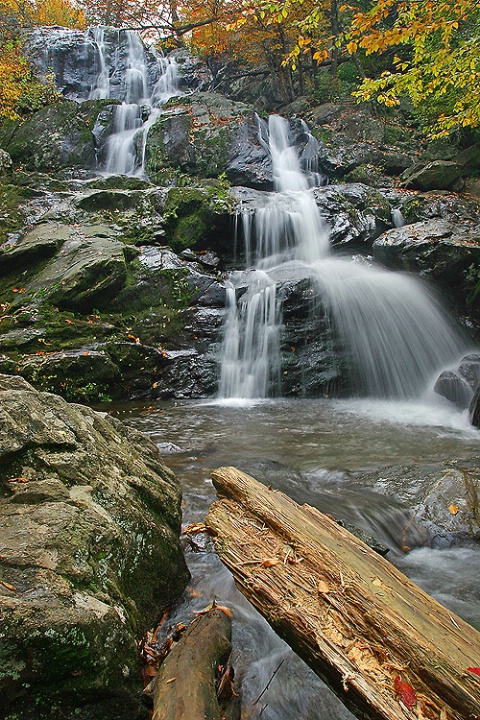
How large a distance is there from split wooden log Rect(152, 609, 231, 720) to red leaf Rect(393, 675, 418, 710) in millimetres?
660

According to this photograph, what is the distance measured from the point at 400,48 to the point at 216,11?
27.5ft

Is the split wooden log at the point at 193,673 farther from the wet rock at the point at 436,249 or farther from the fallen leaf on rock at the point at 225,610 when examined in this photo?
the wet rock at the point at 436,249

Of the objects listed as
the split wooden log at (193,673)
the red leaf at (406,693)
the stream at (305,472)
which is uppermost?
the red leaf at (406,693)

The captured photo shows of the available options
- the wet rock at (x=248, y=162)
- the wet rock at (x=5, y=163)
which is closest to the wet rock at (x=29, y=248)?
the wet rock at (x=5, y=163)

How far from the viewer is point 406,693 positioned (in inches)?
54.3

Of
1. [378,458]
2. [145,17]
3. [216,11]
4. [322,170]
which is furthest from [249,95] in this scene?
[378,458]

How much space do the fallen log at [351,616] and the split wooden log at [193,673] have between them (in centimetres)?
31

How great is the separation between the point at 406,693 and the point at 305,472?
3.51 metres

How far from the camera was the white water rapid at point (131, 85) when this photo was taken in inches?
630

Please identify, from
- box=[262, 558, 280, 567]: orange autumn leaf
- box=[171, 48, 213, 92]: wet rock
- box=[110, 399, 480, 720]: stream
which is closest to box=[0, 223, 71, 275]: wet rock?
box=[110, 399, 480, 720]: stream

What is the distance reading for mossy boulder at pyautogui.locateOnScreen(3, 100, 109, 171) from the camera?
14.4 m

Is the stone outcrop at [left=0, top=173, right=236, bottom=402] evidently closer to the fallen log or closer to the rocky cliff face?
the rocky cliff face

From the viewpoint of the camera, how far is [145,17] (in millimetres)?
19875

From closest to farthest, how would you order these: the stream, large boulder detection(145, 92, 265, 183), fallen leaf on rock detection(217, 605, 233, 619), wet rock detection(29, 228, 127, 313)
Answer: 1. the stream
2. fallen leaf on rock detection(217, 605, 233, 619)
3. wet rock detection(29, 228, 127, 313)
4. large boulder detection(145, 92, 265, 183)
